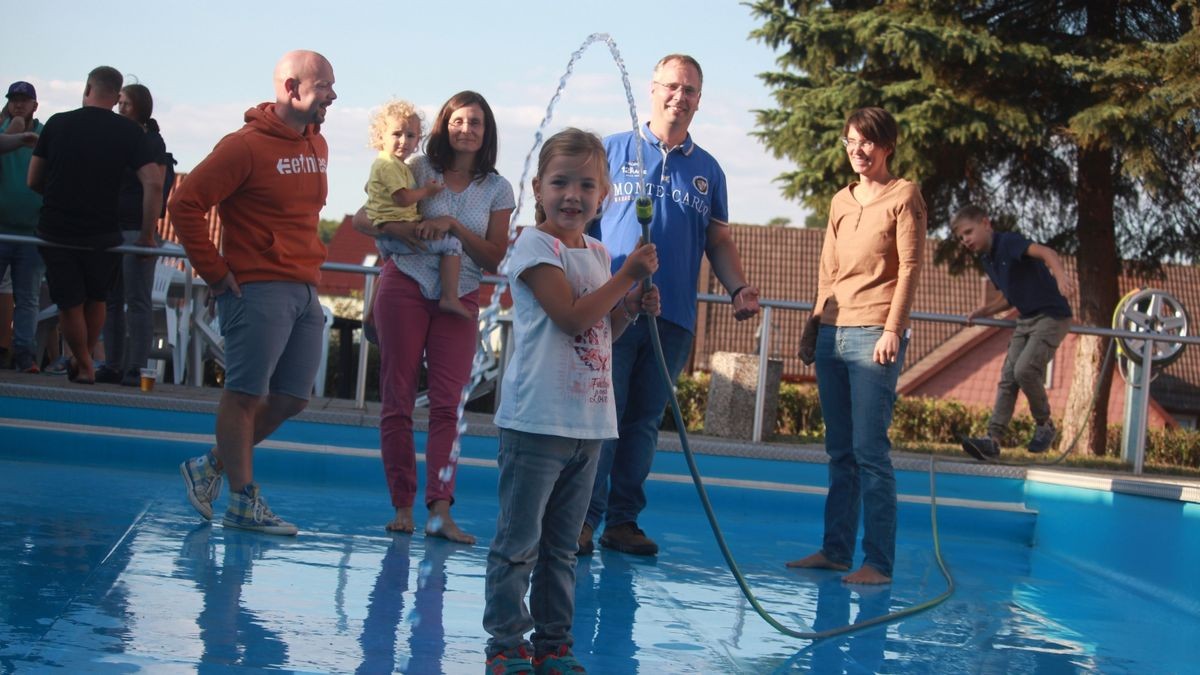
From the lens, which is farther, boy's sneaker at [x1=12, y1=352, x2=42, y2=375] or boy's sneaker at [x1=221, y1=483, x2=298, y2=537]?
boy's sneaker at [x1=12, y1=352, x2=42, y2=375]

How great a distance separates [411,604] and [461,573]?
0.60 meters

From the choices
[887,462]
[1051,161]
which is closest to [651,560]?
[887,462]

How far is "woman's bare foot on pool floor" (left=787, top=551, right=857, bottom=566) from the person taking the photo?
5.38m

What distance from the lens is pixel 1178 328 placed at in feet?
29.7

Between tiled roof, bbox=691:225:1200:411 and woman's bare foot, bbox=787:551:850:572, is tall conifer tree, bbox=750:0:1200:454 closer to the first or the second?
woman's bare foot, bbox=787:551:850:572

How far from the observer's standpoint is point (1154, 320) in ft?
29.4

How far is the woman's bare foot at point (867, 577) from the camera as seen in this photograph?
198 inches

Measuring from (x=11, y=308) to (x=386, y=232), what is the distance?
4.79 meters

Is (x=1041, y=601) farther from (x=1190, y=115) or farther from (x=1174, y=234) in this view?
(x=1174, y=234)

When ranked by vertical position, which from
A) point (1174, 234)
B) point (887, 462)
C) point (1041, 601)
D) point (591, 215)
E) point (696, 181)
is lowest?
point (1041, 601)

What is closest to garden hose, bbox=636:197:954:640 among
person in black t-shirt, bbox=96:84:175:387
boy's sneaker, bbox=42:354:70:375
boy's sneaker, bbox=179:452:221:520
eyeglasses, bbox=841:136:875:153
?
eyeglasses, bbox=841:136:875:153

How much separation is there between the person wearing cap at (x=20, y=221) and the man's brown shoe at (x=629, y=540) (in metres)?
4.69

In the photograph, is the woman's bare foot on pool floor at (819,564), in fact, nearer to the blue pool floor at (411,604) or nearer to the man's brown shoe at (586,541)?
the blue pool floor at (411,604)

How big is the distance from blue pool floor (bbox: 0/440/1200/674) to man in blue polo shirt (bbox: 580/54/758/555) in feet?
1.43
